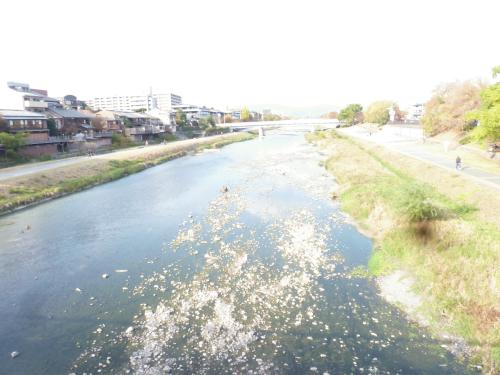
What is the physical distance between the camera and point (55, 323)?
40.9 ft

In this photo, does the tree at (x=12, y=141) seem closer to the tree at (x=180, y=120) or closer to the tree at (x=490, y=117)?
the tree at (x=490, y=117)

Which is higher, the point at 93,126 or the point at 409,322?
the point at 93,126

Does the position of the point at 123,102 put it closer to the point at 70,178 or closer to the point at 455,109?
the point at 70,178

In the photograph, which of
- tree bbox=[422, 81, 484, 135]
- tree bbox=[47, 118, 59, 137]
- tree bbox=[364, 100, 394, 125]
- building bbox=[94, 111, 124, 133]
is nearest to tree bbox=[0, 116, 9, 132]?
tree bbox=[47, 118, 59, 137]

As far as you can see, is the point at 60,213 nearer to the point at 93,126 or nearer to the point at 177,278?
the point at 177,278

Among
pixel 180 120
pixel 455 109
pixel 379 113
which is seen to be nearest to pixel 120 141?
pixel 180 120

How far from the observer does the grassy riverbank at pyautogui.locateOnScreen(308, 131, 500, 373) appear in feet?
37.0

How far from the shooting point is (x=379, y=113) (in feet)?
316

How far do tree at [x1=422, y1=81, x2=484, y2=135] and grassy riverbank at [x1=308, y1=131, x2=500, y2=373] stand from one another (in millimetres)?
21945

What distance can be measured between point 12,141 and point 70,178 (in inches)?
406

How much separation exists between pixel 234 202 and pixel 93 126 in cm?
4662

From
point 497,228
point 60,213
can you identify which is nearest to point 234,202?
point 60,213

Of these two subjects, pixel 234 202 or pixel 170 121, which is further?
pixel 170 121

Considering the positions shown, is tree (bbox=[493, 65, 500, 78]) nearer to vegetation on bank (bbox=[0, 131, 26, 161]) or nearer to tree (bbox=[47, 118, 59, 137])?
vegetation on bank (bbox=[0, 131, 26, 161])
